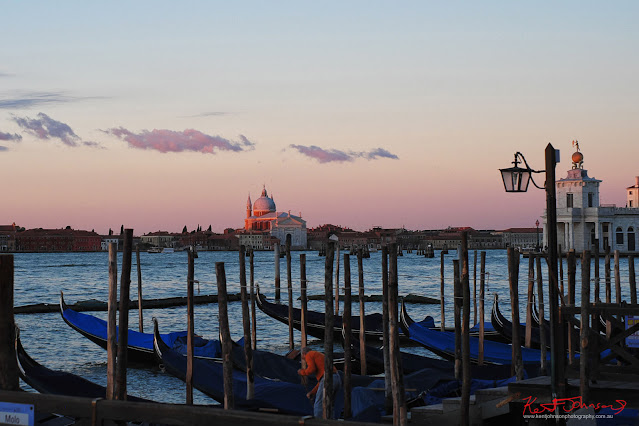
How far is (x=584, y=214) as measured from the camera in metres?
55.3

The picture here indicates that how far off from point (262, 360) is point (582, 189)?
48921 mm

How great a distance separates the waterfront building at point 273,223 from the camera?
12150 cm

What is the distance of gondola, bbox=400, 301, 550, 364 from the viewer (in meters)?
11.0

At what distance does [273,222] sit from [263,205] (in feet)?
27.8

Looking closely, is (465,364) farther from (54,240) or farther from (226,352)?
(54,240)

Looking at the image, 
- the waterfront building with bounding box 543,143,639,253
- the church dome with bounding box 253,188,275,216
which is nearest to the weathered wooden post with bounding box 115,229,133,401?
the waterfront building with bounding box 543,143,639,253

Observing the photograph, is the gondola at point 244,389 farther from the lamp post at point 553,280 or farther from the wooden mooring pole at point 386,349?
the lamp post at point 553,280

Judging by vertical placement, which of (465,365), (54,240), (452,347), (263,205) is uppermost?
(263,205)

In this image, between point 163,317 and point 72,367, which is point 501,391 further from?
point 163,317

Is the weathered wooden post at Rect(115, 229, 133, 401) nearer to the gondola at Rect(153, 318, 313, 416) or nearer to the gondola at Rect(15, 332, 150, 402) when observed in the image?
the gondola at Rect(15, 332, 150, 402)

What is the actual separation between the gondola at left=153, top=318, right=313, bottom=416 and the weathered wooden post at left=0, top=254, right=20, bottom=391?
309cm

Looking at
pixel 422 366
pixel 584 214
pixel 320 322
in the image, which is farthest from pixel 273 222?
pixel 422 366

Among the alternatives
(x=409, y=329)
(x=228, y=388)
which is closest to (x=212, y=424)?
(x=228, y=388)

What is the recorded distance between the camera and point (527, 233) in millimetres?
125812
